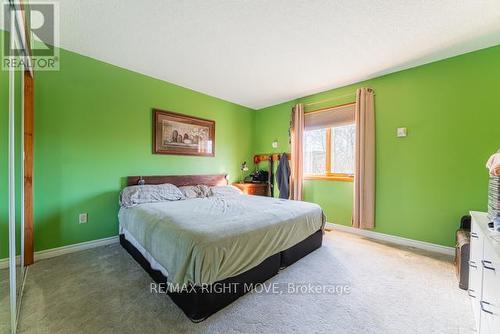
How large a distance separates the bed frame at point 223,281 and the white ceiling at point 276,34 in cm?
182

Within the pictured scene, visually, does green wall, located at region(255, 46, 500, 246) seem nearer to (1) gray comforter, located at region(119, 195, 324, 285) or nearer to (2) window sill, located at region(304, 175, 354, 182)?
(2) window sill, located at region(304, 175, 354, 182)

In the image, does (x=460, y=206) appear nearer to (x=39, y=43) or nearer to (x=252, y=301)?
(x=252, y=301)

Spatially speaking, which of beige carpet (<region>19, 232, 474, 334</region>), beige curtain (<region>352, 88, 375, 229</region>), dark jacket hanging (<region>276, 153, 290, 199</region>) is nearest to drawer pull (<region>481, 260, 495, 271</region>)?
beige carpet (<region>19, 232, 474, 334</region>)

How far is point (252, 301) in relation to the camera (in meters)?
1.67

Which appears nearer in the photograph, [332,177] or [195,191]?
[195,191]

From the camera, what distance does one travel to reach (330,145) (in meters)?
3.74

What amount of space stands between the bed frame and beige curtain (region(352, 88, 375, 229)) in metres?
0.93

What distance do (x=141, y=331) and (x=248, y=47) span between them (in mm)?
2845

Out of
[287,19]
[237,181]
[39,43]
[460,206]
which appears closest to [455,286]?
[460,206]

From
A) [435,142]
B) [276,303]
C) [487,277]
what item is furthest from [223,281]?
[435,142]

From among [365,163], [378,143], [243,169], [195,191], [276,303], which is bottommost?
[276,303]

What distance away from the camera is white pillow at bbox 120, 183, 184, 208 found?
8.50 ft

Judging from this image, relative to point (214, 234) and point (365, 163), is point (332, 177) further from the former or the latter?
point (214, 234)

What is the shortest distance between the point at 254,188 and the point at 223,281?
277 cm
